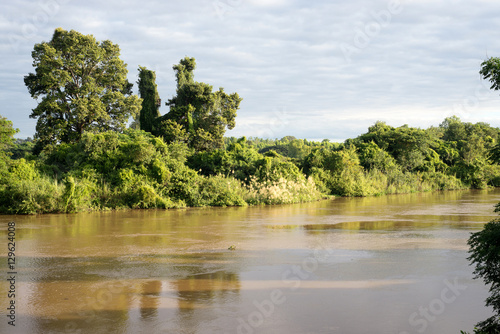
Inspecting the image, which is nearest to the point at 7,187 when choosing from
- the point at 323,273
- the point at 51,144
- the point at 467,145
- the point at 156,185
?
the point at 156,185

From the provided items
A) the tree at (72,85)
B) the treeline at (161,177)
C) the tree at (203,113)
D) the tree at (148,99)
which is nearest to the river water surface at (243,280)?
the treeline at (161,177)

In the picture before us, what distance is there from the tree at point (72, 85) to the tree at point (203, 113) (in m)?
4.12

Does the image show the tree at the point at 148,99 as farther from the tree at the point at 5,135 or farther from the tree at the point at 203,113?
the tree at the point at 5,135

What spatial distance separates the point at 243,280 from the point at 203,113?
23938mm

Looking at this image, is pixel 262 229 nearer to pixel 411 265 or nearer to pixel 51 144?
pixel 411 265

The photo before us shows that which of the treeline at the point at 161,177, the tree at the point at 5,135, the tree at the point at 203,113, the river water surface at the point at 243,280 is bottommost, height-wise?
the river water surface at the point at 243,280

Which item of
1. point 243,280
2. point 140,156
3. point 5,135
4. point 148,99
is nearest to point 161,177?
point 140,156

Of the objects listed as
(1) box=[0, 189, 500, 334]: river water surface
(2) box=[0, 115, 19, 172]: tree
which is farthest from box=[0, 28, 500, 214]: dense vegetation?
(1) box=[0, 189, 500, 334]: river water surface

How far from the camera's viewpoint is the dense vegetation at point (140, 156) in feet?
66.9

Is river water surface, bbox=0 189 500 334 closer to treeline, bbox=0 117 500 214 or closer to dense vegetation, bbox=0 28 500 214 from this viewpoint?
treeline, bbox=0 117 500 214

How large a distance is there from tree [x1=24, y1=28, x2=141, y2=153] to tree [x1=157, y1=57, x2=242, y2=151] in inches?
162

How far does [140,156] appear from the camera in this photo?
72.9 feet

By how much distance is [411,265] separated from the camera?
8820 millimetres

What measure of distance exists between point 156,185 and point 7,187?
646cm
